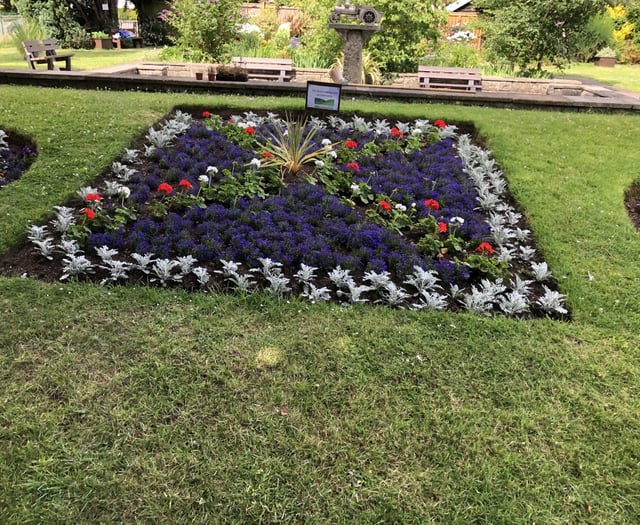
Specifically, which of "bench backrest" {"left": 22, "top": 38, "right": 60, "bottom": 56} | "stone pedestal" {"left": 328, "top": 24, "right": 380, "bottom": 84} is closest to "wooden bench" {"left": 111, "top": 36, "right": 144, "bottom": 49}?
"bench backrest" {"left": 22, "top": 38, "right": 60, "bottom": 56}

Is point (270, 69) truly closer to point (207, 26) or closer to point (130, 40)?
point (207, 26)

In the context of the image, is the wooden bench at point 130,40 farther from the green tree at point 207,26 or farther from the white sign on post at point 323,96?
the white sign on post at point 323,96

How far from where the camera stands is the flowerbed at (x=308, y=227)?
283cm

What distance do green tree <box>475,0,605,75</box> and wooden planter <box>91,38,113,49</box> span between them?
13.2 metres

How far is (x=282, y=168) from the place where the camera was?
4289mm

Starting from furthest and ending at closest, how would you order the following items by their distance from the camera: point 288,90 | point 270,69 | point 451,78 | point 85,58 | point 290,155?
point 85,58
point 270,69
point 451,78
point 288,90
point 290,155

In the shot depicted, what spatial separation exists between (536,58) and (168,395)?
1122 cm

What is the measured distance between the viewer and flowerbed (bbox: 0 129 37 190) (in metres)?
4.07

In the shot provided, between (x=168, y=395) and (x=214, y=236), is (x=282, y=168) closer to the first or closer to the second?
(x=214, y=236)

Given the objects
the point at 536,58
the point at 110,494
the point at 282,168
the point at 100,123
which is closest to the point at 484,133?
the point at 282,168

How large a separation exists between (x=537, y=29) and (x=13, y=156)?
9882mm

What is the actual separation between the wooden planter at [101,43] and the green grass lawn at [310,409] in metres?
17.0

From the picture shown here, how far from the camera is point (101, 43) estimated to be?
1733cm

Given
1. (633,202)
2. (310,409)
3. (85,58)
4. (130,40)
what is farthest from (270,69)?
(130,40)
